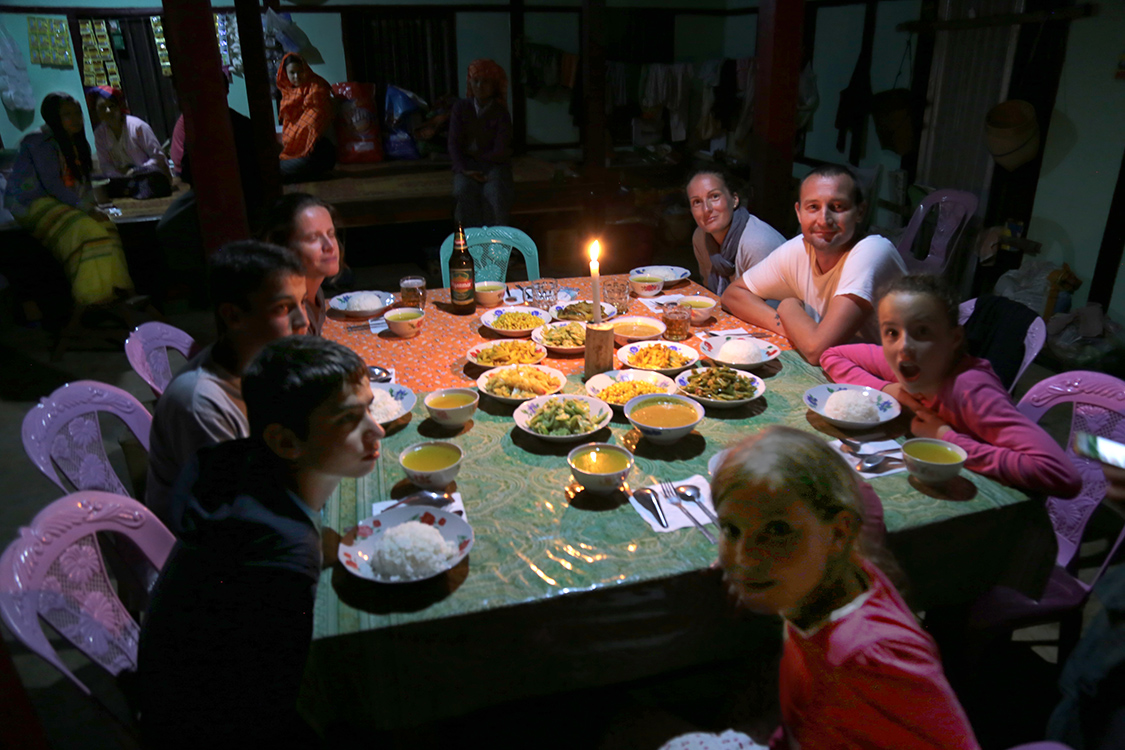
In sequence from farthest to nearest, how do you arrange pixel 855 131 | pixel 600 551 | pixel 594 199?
pixel 855 131
pixel 594 199
pixel 600 551

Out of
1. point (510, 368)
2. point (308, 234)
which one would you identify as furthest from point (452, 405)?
point (308, 234)

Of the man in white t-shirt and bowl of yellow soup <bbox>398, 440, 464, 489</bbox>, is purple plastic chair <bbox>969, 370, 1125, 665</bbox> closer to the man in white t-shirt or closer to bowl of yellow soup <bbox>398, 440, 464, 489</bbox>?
the man in white t-shirt

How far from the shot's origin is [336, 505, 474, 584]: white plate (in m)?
1.51

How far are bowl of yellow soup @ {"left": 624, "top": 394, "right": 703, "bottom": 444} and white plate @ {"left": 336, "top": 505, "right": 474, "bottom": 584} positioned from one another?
634 mm

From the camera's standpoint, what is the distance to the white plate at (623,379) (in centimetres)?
237

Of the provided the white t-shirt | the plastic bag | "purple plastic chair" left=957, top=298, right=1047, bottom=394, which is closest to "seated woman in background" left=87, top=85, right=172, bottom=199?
the plastic bag

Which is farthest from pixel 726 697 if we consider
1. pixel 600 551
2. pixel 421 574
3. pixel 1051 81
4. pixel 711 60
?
pixel 711 60

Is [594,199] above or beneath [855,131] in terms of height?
beneath

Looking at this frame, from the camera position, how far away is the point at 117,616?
64.5 inches

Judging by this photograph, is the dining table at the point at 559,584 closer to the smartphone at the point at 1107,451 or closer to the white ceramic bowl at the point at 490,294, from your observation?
the smartphone at the point at 1107,451

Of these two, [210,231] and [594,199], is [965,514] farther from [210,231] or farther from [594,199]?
[594,199]

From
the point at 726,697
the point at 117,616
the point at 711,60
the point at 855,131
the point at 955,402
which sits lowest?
the point at 726,697

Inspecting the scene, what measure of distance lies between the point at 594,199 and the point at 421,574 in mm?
5945

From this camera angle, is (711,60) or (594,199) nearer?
(594,199)
